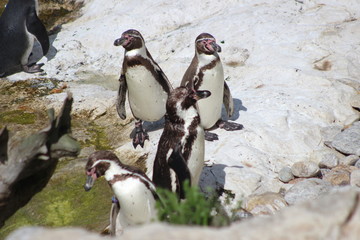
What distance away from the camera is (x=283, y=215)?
256cm

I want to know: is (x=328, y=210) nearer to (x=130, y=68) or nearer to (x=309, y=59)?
(x=130, y=68)

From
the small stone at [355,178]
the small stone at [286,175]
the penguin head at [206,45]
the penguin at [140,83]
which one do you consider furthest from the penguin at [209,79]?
the small stone at [355,178]

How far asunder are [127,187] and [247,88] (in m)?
3.21

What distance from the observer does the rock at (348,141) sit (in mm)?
5836

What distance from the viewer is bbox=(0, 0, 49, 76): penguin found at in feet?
27.8

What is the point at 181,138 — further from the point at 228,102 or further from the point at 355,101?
the point at 355,101

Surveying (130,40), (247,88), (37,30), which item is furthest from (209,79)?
(37,30)

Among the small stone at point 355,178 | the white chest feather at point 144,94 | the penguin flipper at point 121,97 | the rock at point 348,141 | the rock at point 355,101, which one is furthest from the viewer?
the rock at point 355,101

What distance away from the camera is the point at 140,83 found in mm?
6090

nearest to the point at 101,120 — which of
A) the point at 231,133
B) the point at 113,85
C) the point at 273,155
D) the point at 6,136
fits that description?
the point at 113,85

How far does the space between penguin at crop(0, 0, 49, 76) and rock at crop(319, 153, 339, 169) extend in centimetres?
440

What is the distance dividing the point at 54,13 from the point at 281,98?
5319 millimetres

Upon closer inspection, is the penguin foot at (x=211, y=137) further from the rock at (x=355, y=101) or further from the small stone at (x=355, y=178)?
the rock at (x=355, y=101)

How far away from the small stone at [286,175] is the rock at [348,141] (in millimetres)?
716
